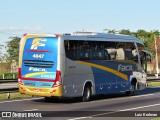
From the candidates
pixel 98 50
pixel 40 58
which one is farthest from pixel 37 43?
pixel 98 50

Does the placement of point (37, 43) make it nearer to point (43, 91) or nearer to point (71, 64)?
point (71, 64)

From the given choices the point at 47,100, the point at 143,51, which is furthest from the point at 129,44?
the point at 47,100

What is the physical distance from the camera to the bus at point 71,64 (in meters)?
20.1

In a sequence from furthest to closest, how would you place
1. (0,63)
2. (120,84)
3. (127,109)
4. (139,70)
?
(0,63) < (139,70) < (120,84) < (127,109)

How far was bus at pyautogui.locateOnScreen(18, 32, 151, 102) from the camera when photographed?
20.1 metres

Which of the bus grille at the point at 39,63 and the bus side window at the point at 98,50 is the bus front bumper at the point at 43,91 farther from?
the bus side window at the point at 98,50

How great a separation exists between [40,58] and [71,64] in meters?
1.49

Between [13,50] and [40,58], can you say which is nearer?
[40,58]

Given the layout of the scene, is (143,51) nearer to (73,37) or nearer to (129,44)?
(129,44)

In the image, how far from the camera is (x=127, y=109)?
61.7 feet

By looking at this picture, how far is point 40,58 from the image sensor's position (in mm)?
20453

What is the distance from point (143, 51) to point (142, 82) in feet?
6.68

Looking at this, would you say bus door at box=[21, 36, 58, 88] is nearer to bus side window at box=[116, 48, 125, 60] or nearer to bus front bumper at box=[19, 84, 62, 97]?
bus front bumper at box=[19, 84, 62, 97]

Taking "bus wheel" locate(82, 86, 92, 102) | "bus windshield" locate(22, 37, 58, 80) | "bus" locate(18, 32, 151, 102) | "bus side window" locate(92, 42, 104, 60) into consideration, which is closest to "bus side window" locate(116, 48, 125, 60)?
"bus" locate(18, 32, 151, 102)
